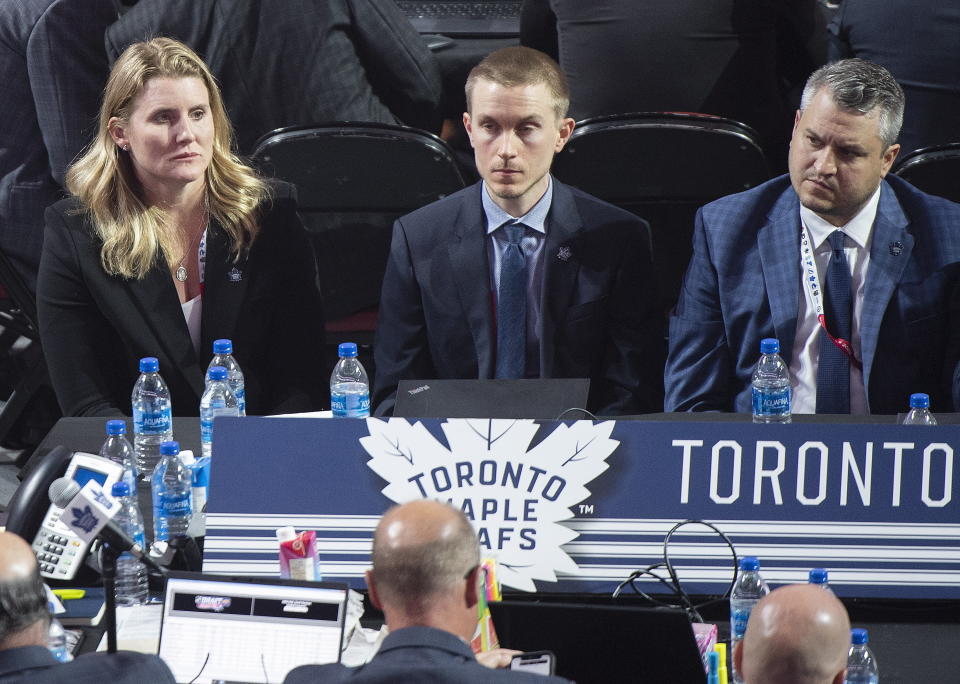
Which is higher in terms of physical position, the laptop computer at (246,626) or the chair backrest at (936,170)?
the chair backrest at (936,170)

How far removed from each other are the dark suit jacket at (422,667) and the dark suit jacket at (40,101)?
2695 millimetres

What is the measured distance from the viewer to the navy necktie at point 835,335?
3.48 metres

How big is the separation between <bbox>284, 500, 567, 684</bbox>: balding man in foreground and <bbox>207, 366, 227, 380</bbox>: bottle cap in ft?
4.26

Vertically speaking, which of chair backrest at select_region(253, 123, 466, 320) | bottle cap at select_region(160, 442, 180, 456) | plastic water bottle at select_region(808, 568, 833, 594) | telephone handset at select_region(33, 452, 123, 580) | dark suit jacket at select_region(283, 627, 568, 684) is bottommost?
dark suit jacket at select_region(283, 627, 568, 684)

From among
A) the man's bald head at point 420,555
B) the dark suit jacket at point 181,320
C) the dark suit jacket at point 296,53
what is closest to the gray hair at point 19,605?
the man's bald head at point 420,555

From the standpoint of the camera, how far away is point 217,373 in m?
3.31

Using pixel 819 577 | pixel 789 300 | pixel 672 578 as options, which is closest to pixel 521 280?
pixel 789 300

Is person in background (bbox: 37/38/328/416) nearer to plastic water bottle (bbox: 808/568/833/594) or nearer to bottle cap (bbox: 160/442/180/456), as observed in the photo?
bottle cap (bbox: 160/442/180/456)

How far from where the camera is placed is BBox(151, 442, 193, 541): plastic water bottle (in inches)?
110

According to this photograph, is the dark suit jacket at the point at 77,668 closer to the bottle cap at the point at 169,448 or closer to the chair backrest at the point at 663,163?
the bottle cap at the point at 169,448

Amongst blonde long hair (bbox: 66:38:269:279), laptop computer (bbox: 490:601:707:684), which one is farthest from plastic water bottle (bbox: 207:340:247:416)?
laptop computer (bbox: 490:601:707:684)

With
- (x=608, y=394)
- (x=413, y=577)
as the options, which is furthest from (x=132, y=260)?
(x=413, y=577)

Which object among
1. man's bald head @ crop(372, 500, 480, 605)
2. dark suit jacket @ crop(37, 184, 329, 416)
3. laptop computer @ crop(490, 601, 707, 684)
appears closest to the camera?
man's bald head @ crop(372, 500, 480, 605)

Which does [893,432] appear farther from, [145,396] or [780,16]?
[780,16]
